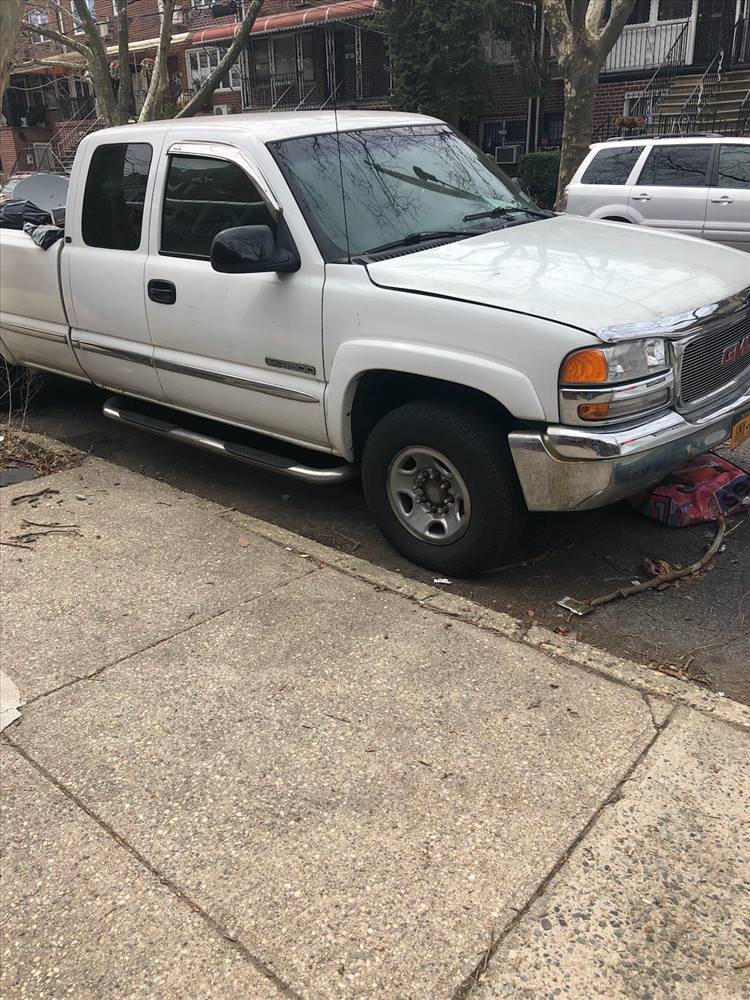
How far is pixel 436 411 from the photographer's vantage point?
3.66m

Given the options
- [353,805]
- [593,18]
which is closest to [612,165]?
[593,18]

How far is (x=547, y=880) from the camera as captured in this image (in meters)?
2.29

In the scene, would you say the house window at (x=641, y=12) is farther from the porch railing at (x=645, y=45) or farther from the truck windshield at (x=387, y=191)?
the truck windshield at (x=387, y=191)

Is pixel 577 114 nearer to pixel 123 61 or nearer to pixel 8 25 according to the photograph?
pixel 123 61

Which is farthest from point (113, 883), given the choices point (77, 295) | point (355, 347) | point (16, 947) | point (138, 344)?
point (77, 295)

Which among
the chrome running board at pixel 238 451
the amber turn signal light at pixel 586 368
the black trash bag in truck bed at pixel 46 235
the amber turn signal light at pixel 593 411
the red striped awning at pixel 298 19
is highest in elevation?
the red striped awning at pixel 298 19

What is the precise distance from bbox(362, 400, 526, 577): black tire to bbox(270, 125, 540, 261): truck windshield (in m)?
0.84

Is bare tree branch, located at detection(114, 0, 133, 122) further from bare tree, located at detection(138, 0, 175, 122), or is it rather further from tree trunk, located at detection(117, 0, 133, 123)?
bare tree, located at detection(138, 0, 175, 122)

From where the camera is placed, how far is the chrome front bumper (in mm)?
3258

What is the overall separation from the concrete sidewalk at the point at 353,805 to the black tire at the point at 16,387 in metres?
3.14

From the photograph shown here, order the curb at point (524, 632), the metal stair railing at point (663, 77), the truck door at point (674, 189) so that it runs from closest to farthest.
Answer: the curb at point (524, 632) < the truck door at point (674, 189) < the metal stair railing at point (663, 77)

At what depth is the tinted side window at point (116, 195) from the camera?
15.7 ft

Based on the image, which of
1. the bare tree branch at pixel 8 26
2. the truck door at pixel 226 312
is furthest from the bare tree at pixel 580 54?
the truck door at pixel 226 312

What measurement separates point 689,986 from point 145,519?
3.50m
